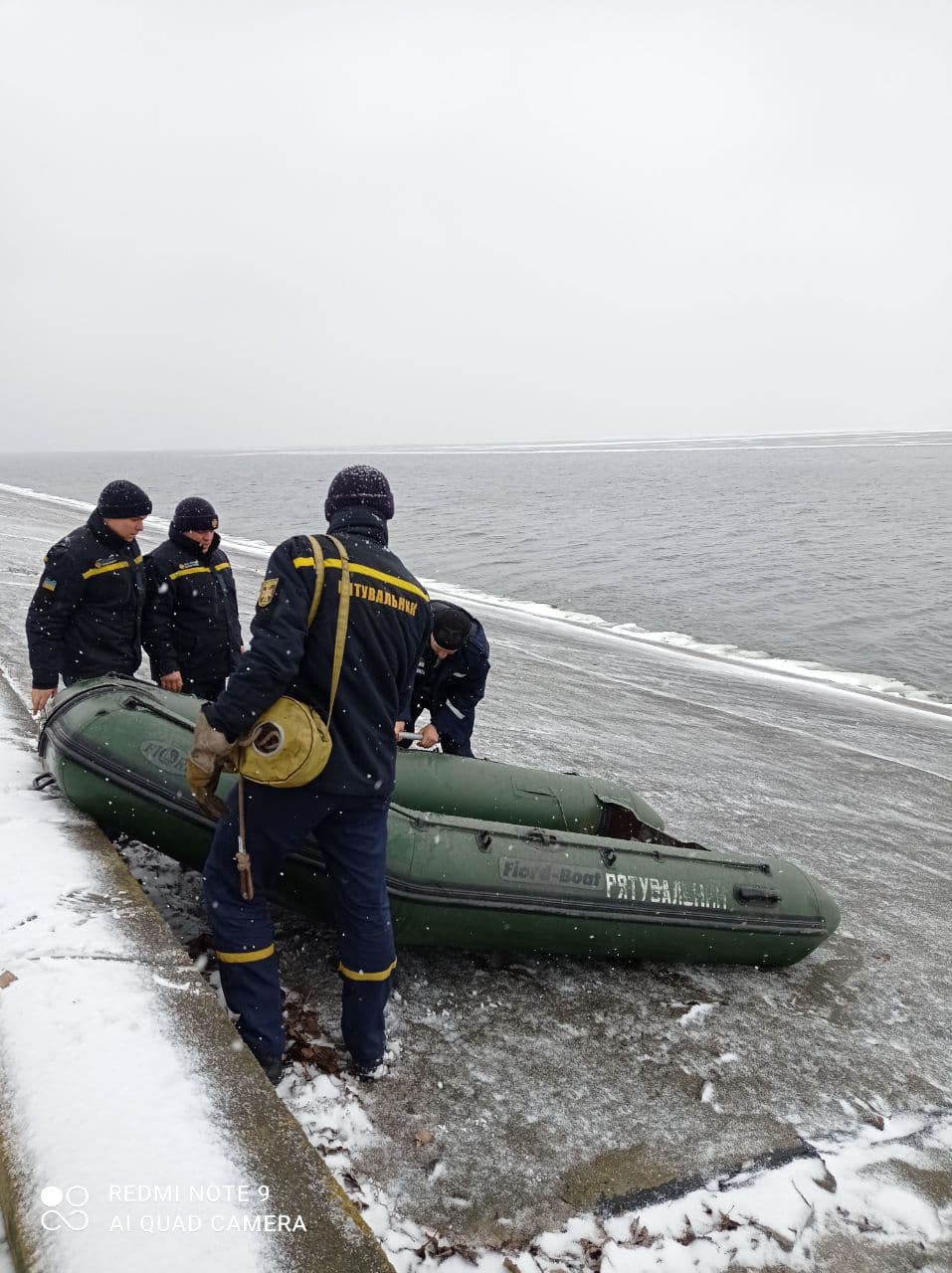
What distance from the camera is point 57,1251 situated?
6.05 ft

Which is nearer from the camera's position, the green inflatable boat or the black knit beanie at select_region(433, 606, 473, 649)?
the green inflatable boat

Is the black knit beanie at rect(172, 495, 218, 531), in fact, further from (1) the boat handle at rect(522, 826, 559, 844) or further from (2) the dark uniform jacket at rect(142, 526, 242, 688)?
(1) the boat handle at rect(522, 826, 559, 844)

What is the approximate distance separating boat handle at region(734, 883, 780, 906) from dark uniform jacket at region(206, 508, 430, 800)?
2008mm

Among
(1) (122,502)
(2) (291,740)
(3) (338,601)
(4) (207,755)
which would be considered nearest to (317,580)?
(3) (338,601)

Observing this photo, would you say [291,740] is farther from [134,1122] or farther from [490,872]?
[490,872]

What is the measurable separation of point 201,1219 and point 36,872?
1.73m

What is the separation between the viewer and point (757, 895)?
13.0 ft

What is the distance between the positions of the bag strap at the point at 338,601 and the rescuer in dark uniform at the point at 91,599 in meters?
1.99

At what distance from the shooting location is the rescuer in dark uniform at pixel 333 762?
106 inches

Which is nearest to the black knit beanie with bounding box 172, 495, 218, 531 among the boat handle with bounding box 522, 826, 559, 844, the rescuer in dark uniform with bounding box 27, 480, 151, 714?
the rescuer in dark uniform with bounding box 27, 480, 151, 714

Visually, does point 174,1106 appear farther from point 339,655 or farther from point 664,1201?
point 664,1201

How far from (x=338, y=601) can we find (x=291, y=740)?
0.49m

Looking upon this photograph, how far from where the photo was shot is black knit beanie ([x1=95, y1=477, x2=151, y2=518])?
4242mm

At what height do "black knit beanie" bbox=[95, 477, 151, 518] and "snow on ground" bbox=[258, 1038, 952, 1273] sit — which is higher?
"black knit beanie" bbox=[95, 477, 151, 518]
